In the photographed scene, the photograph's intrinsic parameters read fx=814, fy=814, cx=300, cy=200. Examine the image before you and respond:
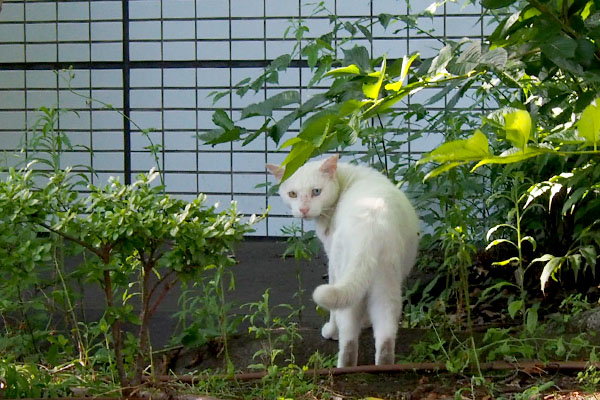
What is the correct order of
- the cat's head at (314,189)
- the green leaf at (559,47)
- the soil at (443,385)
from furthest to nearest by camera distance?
1. the cat's head at (314,189)
2. the soil at (443,385)
3. the green leaf at (559,47)

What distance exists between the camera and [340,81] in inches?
52.4

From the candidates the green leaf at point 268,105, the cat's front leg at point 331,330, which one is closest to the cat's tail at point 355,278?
the cat's front leg at point 331,330

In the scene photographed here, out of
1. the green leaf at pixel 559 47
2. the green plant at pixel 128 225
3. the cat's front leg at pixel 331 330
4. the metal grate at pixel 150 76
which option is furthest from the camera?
the metal grate at pixel 150 76

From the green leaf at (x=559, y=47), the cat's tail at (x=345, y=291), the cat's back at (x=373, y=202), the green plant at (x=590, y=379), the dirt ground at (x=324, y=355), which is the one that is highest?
the green leaf at (x=559, y=47)

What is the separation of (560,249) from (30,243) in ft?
8.26

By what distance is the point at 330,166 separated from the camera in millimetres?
3346

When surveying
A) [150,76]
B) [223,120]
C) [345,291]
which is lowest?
[345,291]

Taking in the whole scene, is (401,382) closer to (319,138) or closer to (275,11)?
(319,138)

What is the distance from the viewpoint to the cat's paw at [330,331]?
126 inches

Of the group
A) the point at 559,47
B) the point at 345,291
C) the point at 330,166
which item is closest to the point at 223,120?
the point at 559,47

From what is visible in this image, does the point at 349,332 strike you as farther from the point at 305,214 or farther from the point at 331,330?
the point at 305,214

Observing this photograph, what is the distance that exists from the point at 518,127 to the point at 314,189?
2.64 metres

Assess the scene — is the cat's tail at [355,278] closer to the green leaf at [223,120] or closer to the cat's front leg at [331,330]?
the cat's front leg at [331,330]

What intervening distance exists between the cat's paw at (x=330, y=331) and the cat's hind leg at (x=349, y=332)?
1.14ft
